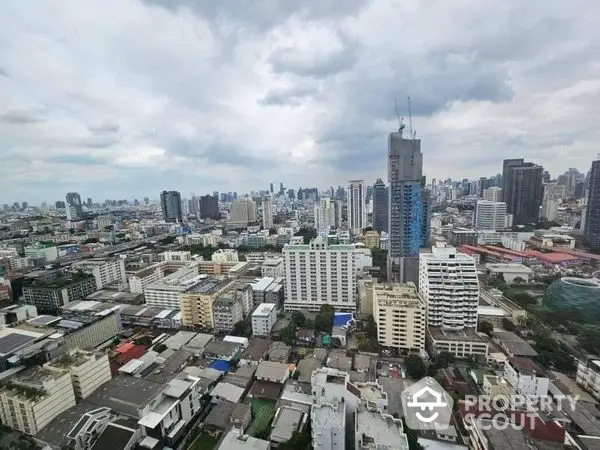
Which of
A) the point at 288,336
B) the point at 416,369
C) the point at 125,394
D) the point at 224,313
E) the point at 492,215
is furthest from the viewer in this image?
the point at 492,215

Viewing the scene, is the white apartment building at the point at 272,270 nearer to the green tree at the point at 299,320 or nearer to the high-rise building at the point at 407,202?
the green tree at the point at 299,320

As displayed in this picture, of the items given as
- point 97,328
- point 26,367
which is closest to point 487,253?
point 97,328

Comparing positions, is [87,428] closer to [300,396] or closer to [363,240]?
[300,396]

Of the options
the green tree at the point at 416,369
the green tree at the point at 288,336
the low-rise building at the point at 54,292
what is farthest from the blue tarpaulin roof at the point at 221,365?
A: the low-rise building at the point at 54,292

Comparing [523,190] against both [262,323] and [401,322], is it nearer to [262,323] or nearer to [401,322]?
[401,322]

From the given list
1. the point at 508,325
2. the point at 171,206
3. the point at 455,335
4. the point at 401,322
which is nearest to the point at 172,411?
the point at 401,322
